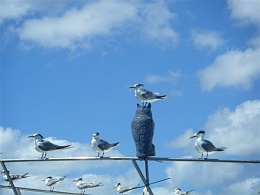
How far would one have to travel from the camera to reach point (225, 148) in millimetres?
13344

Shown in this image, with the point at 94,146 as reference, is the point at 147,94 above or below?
above

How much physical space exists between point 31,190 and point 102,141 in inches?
80.9

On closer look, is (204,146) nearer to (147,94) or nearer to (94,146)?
(147,94)

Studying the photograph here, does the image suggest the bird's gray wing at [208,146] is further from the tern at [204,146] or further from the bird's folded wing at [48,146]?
the bird's folded wing at [48,146]

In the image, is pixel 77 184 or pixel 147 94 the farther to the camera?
pixel 77 184

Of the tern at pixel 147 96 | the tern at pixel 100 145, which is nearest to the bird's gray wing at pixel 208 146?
the tern at pixel 147 96

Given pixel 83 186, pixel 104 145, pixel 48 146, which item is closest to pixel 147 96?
pixel 104 145

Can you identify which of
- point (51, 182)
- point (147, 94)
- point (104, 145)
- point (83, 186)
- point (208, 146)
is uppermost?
point (147, 94)

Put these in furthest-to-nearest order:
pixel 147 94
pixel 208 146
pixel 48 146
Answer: pixel 48 146, pixel 147 94, pixel 208 146

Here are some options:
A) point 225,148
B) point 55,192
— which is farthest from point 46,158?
point 225,148

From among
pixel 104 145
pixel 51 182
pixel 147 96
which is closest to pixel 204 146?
pixel 147 96

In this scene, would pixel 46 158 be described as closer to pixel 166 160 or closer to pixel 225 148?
pixel 166 160

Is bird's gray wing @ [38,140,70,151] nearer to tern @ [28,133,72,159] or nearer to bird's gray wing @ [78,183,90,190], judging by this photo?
tern @ [28,133,72,159]

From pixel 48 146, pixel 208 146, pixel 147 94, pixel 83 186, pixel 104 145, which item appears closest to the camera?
pixel 208 146
